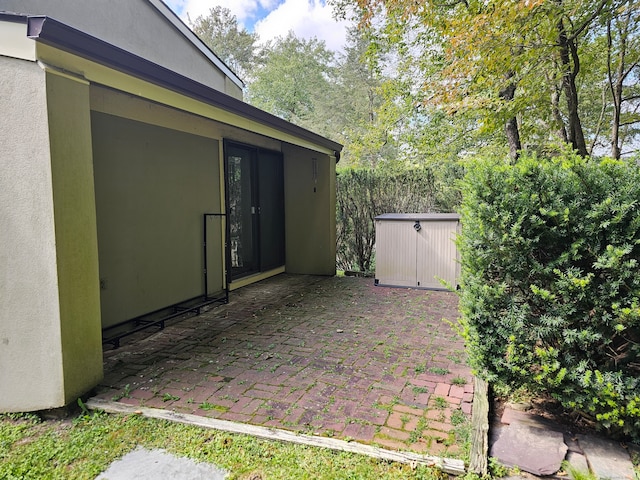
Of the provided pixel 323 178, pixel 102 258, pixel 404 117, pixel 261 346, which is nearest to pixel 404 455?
pixel 261 346

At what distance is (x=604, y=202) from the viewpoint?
2041mm

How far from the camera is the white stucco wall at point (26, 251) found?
7.86 feet

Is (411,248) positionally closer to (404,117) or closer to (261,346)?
(261,346)

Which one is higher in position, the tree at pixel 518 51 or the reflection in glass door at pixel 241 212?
the tree at pixel 518 51

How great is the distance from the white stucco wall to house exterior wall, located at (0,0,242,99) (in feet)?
7.16

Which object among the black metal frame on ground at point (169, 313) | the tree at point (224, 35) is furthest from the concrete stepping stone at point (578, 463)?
the tree at point (224, 35)

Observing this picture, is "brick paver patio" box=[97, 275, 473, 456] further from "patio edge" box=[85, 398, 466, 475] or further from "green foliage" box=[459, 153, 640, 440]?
"green foliage" box=[459, 153, 640, 440]

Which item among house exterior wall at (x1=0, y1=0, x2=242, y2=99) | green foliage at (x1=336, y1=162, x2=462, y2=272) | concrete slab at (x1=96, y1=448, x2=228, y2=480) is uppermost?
house exterior wall at (x1=0, y1=0, x2=242, y2=99)

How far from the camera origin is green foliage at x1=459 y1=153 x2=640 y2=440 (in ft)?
6.66

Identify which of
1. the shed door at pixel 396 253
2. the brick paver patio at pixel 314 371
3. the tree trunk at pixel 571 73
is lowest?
the brick paver patio at pixel 314 371

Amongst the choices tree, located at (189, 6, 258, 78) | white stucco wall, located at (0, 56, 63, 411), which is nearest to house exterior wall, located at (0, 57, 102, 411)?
white stucco wall, located at (0, 56, 63, 411)

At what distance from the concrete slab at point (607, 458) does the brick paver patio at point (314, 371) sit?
0.63m

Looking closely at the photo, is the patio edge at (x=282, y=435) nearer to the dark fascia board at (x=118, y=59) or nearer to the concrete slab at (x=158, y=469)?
the concrete slab at (x=158, y=469)

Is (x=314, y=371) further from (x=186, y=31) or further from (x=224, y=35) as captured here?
(x=224, y=35)
